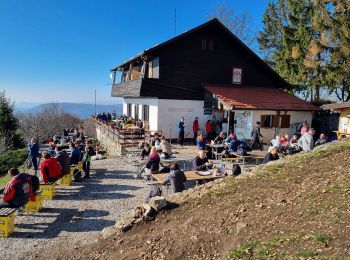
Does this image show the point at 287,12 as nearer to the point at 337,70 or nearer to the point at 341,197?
the point at 337,70

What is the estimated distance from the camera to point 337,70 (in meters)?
26.9

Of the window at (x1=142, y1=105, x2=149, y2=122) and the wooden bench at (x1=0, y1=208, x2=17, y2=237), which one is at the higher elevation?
the window at (x1=142, y1=105, x2=149, y2=122)

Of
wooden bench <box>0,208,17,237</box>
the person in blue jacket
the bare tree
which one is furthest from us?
the bare tree

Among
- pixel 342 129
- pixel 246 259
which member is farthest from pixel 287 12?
pixel 246 259

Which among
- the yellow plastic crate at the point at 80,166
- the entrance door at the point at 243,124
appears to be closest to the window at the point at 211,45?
the entrance door at the point at 243,124

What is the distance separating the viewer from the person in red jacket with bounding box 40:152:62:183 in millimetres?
10375

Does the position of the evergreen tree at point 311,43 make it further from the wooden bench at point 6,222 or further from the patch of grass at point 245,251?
the wooden bench at point 6,222

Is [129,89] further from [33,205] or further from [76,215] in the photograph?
[76,215]

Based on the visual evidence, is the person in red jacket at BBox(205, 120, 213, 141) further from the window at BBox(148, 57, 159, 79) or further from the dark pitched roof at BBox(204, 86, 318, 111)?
the window at BBox(148, 57, 159, 79)

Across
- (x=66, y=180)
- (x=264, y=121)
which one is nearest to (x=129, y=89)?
(x=264, y=121)

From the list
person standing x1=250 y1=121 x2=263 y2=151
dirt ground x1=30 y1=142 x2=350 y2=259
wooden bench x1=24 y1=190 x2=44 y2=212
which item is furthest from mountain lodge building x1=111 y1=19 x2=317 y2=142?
wooden bench x1=24 y1=190 x2=44 y2=212

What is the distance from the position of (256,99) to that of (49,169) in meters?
14.6

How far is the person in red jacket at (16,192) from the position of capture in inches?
319

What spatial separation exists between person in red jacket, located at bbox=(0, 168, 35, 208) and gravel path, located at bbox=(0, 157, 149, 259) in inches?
25.4
